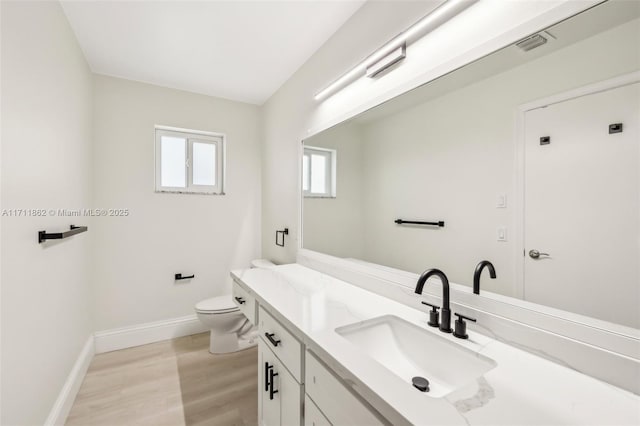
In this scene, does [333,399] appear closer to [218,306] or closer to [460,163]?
[460,163]

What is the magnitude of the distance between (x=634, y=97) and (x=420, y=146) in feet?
2.19

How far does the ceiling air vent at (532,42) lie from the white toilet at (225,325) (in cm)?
236

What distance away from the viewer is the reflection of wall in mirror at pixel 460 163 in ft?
2.53

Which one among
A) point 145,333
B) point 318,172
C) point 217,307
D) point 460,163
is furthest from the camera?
point 145,333

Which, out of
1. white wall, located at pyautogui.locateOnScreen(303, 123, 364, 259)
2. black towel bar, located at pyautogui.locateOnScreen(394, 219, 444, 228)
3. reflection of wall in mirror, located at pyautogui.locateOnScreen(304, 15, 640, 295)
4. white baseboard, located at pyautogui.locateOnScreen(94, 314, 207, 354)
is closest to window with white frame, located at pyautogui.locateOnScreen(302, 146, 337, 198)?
white wall, located at pyautogui.locateOnScreen(303, 123, 364, 259)

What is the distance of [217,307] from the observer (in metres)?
2.33

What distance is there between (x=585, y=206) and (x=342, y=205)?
1.16 m

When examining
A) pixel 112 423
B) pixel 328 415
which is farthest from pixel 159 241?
pixel 328 415

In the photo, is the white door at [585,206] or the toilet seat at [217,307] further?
the toilet seat at [217,307]

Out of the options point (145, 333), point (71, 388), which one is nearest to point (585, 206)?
point (71, 388)

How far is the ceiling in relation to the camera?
5.33 feet

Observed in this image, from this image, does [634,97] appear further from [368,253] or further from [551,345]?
[368,253]

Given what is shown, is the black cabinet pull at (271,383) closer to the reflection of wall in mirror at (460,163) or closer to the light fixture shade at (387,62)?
the reflection of wall in mirror at (460,163)

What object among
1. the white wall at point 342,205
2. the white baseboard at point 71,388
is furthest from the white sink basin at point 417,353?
the white baseboard at point 71,388
